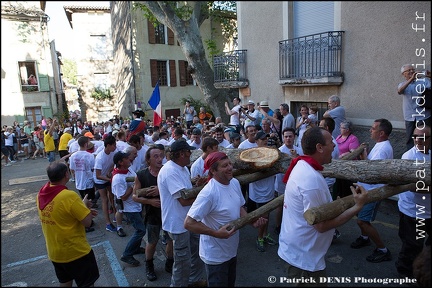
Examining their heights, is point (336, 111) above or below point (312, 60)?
below

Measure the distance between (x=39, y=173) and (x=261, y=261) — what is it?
38.6 feet

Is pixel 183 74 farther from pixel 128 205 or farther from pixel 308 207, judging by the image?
pixel 308 207

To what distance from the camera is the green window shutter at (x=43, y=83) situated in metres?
20.5

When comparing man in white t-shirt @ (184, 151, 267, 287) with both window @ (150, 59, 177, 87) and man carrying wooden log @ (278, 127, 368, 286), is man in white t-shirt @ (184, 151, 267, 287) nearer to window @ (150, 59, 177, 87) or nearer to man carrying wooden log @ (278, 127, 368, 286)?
man carrying wooden log @ (278, 127, 368, 286)

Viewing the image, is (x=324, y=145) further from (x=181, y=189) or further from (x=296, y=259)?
(x=181, y=189)

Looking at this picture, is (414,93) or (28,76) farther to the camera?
(28,76)

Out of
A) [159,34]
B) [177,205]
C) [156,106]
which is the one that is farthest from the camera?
[159,34]

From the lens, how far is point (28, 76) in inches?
794

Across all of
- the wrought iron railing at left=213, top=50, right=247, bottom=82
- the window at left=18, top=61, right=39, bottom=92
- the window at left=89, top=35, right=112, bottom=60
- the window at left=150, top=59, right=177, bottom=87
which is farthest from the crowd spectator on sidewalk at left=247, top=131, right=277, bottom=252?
the window at left=18, top=61, right=39, bottom=92

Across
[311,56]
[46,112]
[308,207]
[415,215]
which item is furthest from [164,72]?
[308,207]

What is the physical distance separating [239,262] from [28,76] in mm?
21405

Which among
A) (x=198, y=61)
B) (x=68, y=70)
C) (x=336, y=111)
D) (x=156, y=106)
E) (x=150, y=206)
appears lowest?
(x=150, y=206)

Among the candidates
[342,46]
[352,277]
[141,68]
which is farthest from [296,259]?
[141,68]

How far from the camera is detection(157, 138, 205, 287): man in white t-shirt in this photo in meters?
3.60
